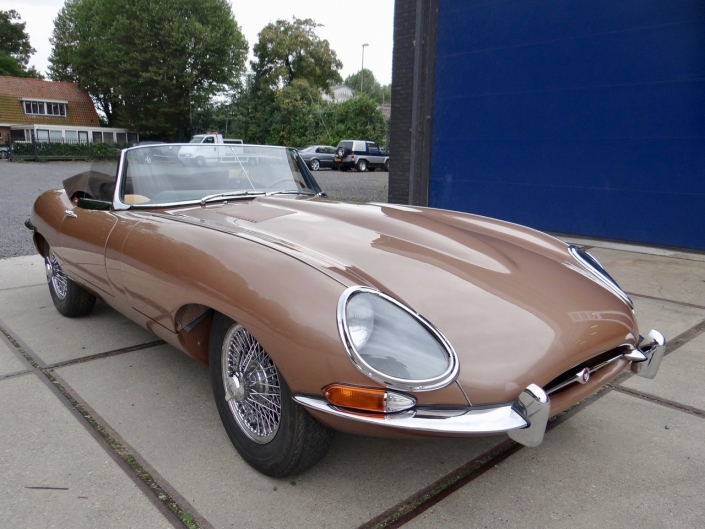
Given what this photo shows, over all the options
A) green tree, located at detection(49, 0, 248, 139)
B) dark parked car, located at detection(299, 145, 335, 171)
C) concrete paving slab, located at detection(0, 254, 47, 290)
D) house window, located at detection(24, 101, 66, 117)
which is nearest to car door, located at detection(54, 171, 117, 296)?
concrete paving slab, located at detection(0, 254, 47, 290)

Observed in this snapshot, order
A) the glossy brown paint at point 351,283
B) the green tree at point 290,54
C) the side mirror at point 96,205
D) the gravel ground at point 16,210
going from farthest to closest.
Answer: the green tree at point 290,54 < the gravel ground at point 16,210 < the side mirror at point 96,205 < the glossy brown paint at point 351,283

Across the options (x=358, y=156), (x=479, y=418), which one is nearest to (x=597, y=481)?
(x=479, y=418)

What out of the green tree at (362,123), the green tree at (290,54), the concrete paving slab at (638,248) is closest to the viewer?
the concrete paving slab at (638,248)

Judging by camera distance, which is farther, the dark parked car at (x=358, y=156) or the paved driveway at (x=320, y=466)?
the dark parked car at (x=358, y=156)

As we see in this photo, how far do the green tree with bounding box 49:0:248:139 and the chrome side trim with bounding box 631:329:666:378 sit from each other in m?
41.0

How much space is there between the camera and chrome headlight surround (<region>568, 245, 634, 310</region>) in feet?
8.41

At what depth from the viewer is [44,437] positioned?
2.50 metres

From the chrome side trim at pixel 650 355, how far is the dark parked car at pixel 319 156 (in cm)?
2542

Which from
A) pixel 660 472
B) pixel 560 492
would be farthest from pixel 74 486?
pixel 660 472

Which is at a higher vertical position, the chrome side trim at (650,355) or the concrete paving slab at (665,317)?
the chrome side trim at (650,355)

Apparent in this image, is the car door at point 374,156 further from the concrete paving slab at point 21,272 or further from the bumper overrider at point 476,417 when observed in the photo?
A: the bumper overrider at point 476,417

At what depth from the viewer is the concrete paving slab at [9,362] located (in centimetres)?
325

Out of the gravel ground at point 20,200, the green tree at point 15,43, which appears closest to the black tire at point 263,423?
the gravel ground at point 20,200

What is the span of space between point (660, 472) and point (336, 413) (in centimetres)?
139
